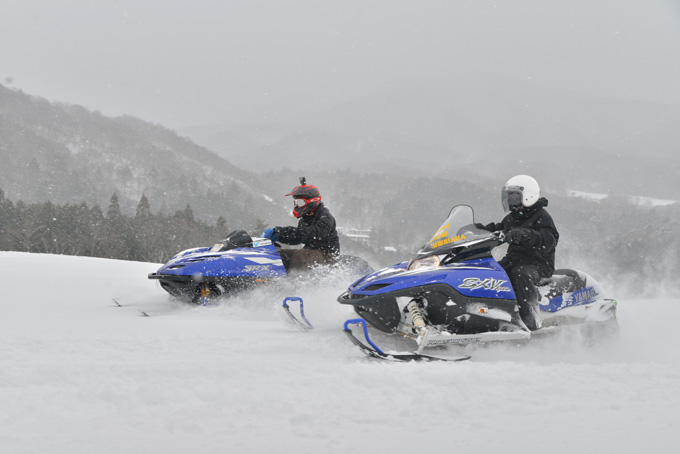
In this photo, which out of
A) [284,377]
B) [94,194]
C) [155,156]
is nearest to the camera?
[284,377]

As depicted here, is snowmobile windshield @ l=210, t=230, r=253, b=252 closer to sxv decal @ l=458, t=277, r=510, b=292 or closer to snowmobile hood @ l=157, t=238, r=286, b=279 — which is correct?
snowmobile hood @ l=157, t=238, r=286, b=279

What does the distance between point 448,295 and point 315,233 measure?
9.26 feet

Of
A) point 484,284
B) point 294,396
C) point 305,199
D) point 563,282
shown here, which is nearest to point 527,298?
point 484,284

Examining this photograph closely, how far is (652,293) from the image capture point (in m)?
8.32

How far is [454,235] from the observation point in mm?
4434

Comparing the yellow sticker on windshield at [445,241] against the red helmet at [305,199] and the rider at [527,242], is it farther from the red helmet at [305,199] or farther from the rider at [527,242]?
the red helmet at [305,199]

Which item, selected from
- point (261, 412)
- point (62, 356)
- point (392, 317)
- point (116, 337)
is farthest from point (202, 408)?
point (392, 317)

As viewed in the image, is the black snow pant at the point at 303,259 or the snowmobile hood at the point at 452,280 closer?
the snowmobile hood at the point at 452,280

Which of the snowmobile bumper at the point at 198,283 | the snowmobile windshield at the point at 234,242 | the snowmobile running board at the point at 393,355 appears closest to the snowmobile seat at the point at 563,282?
the snowmobile running board at the point at 393,355

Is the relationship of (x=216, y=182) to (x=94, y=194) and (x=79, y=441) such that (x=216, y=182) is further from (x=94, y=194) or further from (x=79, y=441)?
(x=79, y=441)

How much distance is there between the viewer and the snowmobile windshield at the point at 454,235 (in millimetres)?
4391

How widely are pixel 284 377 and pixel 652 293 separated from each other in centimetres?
766

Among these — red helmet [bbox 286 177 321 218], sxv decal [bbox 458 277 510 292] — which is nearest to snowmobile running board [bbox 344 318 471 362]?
sxv decal [bbox 458 277 510 292]

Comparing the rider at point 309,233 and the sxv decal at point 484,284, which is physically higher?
the rider at point 309,233
